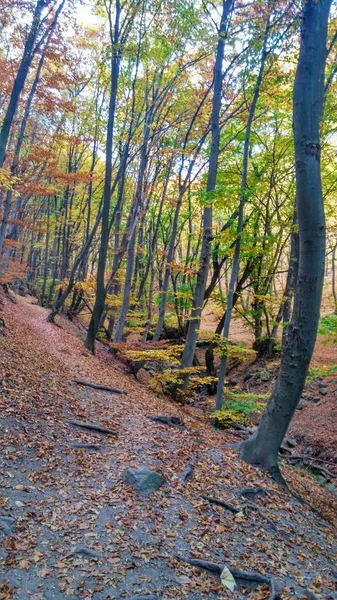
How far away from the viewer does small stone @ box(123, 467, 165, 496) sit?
4.73 meters

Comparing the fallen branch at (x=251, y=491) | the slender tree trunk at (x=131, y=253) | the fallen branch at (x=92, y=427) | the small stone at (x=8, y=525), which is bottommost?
the fallen branch at (x=251, y=491)

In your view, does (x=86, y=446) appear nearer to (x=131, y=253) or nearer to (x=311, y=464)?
(x=311, y=464)

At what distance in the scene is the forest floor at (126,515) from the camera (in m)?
3.36

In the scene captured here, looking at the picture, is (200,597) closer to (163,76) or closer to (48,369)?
(48,369)

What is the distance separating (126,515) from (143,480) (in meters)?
0.60

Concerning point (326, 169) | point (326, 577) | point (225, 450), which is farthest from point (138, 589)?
point (326, 169)

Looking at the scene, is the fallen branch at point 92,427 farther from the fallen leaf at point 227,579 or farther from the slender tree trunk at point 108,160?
the slender tree trunk at point 108,160

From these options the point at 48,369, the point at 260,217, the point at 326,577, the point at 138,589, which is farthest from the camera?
the point at 260,217

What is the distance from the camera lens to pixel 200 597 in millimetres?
3318

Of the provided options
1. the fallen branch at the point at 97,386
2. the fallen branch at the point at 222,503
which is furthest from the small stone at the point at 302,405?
the fallen branch at the point at 222,503

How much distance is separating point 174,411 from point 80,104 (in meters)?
15.7

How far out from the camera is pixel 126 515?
424 cm

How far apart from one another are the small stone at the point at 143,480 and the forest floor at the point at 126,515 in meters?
0.09

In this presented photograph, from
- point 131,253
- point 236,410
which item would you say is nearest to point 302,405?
point 236,410
